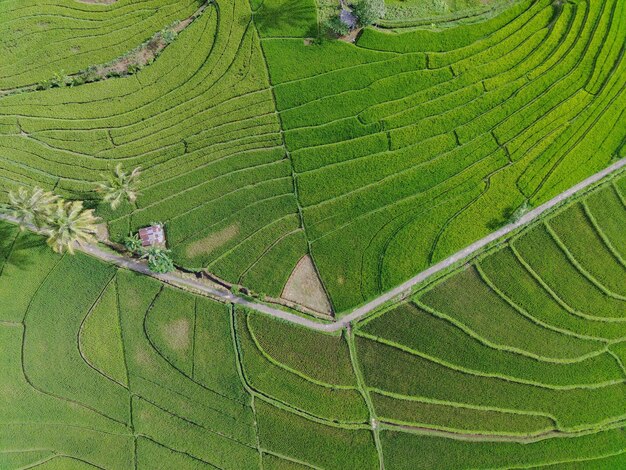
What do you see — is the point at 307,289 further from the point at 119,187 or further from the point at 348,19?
the point at 348,19

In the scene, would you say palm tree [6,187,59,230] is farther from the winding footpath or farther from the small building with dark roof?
the small building with dark roof

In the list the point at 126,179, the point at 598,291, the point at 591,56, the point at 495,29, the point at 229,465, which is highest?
the point at 495,29

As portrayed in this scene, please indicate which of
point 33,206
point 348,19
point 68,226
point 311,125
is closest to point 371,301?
point 311,125

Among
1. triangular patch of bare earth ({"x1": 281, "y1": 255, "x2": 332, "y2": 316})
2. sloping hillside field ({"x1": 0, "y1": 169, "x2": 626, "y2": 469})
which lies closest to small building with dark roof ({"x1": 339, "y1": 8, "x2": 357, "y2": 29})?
triangular patch of bare earth ({"x1": 281, "y1": 255, "x2": 332, "y2": 316})

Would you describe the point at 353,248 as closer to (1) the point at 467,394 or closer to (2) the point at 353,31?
(1) the point at 467,394

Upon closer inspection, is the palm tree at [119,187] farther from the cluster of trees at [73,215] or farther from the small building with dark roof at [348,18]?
the small building with dark roof at [348,18]

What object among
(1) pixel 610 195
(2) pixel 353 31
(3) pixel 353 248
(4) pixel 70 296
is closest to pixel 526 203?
(1) pixel 610 195
